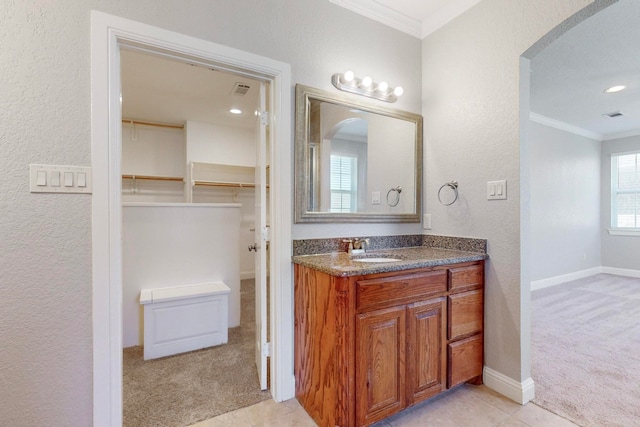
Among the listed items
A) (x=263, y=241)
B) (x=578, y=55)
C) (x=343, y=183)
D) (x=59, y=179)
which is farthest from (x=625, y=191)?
(x=59, y=179)

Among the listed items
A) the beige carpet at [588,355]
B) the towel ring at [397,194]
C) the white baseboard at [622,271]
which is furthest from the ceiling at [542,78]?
the beige carpet at [588,355]

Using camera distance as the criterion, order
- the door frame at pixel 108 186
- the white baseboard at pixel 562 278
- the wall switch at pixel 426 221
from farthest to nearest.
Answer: the white baseboard at pixel 562 278 < the wall switch at pixel 426 221 < the door frame at pixel 108 186

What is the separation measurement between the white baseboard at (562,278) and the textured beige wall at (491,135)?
9.85 feet

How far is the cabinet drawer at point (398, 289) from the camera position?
57.7 inches

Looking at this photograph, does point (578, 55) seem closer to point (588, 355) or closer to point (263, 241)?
point (588, 355)

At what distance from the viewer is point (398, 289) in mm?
1576

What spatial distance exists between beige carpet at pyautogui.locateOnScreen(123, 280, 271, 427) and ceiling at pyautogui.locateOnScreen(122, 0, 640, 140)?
6.51 ft

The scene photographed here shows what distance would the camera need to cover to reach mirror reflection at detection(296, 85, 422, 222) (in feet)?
6.35

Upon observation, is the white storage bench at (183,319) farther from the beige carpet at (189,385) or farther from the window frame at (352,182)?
the window frame at (352,182)

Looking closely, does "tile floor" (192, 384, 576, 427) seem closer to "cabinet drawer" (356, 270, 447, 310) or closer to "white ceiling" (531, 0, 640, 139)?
"cabinet drawer" (356, 270, 447, 310)

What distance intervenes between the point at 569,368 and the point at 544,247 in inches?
108

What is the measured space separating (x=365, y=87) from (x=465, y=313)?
1651mm

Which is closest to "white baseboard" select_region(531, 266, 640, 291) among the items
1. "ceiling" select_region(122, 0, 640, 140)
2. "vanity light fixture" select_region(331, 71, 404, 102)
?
"ceiling" select_region(122, 0, 640, 140)

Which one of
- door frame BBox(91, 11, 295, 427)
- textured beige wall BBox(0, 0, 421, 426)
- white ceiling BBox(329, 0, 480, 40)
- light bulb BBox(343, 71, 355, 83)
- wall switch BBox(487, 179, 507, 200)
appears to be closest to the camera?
textured beige wall BBox(0, 0, 421, 426)
